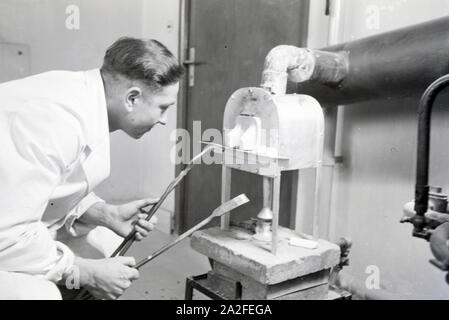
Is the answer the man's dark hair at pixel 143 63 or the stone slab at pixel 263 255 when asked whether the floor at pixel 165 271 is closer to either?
the stone slab at pixel 263 255

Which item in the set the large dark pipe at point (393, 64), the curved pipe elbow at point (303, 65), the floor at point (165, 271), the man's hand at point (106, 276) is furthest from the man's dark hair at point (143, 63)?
the floor at point (165, 271)

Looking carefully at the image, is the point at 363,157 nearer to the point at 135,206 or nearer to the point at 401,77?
the point at 401,77

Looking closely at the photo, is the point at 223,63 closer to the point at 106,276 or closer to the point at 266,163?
the point at 266,163

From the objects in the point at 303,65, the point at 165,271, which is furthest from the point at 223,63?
the point at 165,271

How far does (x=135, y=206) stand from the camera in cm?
131

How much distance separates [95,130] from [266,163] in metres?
0.46

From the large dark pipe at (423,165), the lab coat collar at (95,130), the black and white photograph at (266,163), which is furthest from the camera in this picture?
the lab coat collar at (95,130)

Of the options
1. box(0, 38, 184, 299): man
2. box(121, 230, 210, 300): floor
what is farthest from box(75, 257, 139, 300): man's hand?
box(121, 230, 210, 300): floor

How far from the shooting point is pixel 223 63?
213 centimetres

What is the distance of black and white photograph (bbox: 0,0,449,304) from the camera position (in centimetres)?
90

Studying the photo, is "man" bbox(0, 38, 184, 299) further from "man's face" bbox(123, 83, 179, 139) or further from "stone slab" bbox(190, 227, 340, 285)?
"stone slab" bbox(190, 227, 340, 285)

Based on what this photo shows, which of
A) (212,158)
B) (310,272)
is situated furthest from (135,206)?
(212,158)

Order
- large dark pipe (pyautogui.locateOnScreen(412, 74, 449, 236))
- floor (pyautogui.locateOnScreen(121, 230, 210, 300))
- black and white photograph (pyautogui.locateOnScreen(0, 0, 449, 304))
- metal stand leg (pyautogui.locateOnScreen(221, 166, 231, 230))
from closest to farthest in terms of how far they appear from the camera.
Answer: large dark pipe (pyautogui.locateOnScreen(412, 74, 449, 236)), black and white photograph (pyautogui.locateOnScreen(0, 0, 449, 304)), metal stand leg (pyautogui.locateOnScreen(221, 166, 231, 230)), floor (pyautogui.locateOnScreen(121, 230, 210, 300))

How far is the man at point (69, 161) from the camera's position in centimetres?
87
